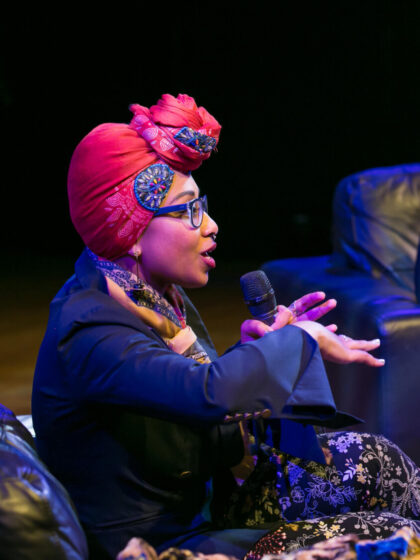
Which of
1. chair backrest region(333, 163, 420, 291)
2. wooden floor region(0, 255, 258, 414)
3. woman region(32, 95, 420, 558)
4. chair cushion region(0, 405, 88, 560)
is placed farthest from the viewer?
wooden floor region(0, 255, 258, 414)

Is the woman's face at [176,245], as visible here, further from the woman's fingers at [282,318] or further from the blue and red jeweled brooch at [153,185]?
the woman's fingers at [282,318]

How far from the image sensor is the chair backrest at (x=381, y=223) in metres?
2.73

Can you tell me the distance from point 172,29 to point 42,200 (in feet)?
8.53

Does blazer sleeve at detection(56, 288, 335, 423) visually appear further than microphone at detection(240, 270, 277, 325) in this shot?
No

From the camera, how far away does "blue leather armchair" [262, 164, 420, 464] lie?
2115mm

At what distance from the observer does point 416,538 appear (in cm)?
99

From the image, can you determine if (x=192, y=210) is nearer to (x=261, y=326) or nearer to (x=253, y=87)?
(x=261, y=326)

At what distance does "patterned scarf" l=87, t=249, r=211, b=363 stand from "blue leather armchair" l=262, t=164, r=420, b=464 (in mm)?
933

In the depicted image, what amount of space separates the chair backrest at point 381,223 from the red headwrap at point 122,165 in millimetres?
1611

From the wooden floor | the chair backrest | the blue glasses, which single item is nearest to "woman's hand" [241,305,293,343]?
the blue glasses

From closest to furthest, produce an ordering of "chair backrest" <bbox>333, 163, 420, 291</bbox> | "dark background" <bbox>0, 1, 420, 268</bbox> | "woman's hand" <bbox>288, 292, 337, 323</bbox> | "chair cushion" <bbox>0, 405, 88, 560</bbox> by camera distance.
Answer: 1. "chair cushion" <bbox>0, 405, 88, 560</bbox>
2. "woman's hand" <bbox>288, 292, 337, 323</bbox>
3. "chair backrest" <bbox>333, 163, 420, 291</bbox>
4. "dark background" <bbox>0, 1, 420, 268</bbox>

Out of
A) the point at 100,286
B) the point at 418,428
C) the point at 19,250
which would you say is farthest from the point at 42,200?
the point at 100,286

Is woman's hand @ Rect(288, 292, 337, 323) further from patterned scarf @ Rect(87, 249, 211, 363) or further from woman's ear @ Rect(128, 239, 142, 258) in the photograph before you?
woman's ear @ Rect(128, 239, 142, 258)

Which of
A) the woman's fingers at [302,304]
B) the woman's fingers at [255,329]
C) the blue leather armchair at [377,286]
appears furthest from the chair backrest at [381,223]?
the woman's fingers at [255,329]
